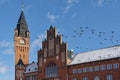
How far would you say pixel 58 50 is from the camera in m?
122

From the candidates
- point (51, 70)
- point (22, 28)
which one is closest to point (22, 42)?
point (22, 28)

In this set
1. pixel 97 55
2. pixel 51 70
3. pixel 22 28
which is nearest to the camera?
pixel 97 55

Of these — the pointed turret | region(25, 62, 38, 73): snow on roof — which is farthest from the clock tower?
region(25, 62, 38, 73): snow on roof

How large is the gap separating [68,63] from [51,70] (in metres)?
7.10

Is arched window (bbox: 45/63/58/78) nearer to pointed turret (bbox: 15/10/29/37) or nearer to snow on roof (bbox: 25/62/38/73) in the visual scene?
snow on roof (bbox: 25/62/38/73)

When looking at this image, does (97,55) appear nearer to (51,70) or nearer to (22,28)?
(51,70)

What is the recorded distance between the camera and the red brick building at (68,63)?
108250 mm

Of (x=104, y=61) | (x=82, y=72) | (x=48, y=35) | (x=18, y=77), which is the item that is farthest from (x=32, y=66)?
(x=104, y=61)

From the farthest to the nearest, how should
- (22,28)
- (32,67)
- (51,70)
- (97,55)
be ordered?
(22,28) < (32,67) < (51,70) < (97,55)

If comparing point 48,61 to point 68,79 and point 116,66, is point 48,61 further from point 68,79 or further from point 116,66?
point 116,66

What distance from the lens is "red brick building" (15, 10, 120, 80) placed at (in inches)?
4262

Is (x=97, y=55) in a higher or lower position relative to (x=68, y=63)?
higher

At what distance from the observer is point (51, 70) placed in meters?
122

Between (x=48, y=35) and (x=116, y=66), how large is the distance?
1178 inches
